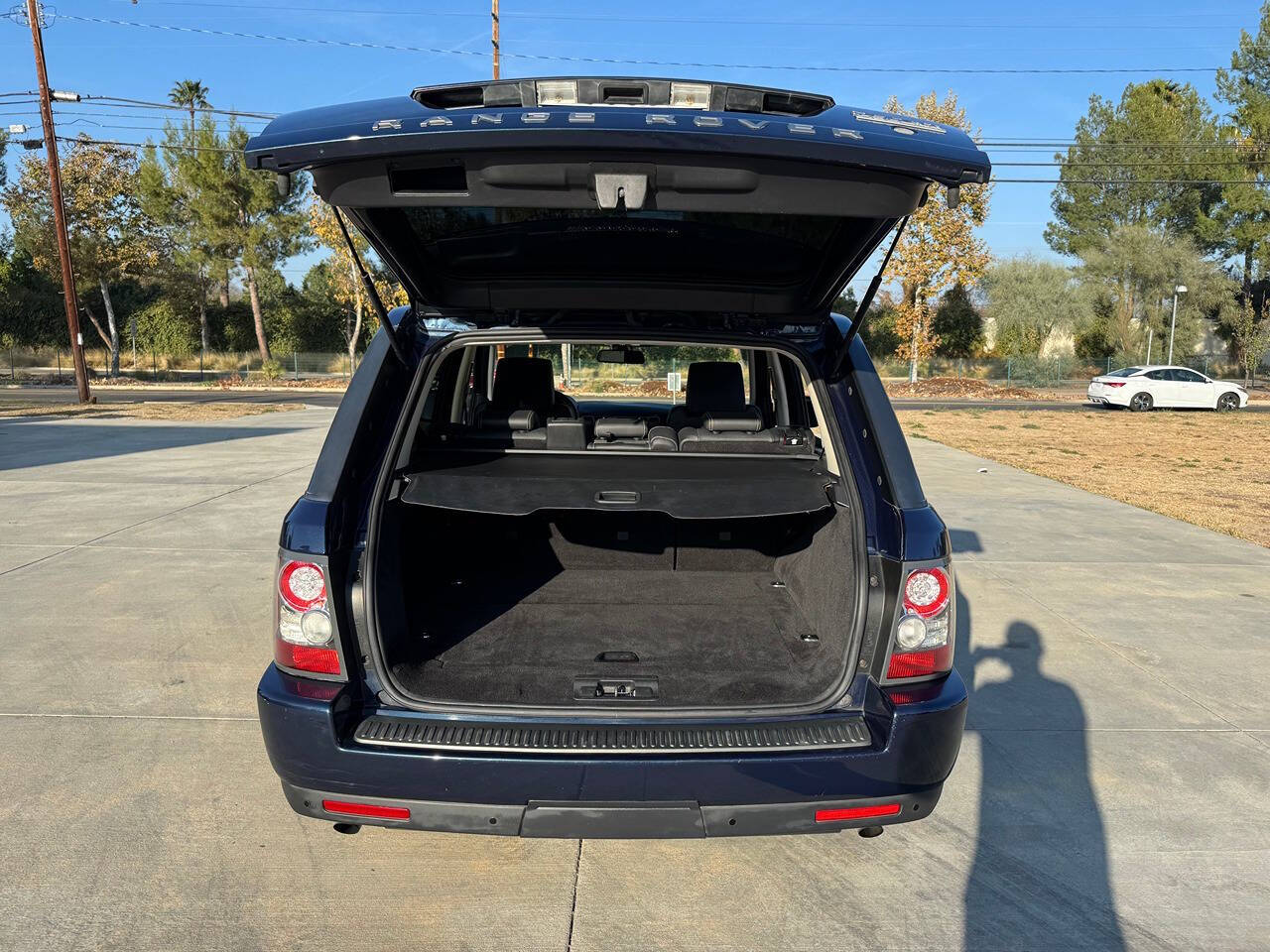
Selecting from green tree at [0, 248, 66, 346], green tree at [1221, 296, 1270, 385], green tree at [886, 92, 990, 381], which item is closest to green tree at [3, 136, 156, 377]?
green tree at [0, 248, 66, 346]

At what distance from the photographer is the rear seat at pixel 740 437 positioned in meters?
3.79

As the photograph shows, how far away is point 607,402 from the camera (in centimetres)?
→ 676

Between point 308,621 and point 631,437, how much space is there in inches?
73.3

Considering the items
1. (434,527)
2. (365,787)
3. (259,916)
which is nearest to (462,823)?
(365,787)

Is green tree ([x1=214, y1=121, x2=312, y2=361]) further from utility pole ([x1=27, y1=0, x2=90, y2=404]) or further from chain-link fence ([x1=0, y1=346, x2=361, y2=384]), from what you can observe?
utility pole ([x1=27, y1=0, x2=90, y2=404])

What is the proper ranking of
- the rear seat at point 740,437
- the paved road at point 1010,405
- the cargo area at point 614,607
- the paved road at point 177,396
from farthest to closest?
the paved road at point 1010,405 → the paved road at point 177,396 → the rear seat at point 740,437 → the cargo area at point 614,607

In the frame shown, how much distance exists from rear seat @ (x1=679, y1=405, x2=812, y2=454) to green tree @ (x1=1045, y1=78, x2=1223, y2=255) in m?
45.9

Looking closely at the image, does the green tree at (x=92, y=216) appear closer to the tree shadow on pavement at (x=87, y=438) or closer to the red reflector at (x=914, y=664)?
the tree shadow on pavement at (x=87, y=438)

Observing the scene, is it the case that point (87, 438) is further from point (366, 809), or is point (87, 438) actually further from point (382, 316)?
point (366, 809)

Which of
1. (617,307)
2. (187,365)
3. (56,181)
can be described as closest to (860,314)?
(617,307)

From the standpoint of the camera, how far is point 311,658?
250 centimetres

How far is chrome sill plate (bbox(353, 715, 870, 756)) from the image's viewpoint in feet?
7.66

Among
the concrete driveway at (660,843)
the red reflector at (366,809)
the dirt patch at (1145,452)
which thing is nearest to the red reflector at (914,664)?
the concrete driveway at (660,843)

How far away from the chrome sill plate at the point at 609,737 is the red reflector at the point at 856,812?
6.3 inches
